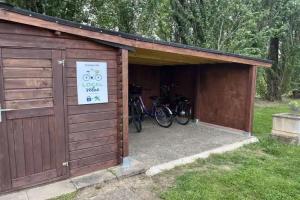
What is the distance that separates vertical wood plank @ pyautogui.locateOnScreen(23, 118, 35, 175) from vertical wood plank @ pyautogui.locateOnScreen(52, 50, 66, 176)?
0.29 metres

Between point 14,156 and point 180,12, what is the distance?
8.31 m

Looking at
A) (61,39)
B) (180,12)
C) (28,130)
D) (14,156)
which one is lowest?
(14,156)

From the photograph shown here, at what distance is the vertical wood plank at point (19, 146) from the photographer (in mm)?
2775

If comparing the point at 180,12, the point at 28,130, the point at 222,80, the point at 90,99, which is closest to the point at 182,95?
the point at 222,80

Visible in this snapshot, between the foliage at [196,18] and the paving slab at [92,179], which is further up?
the foliage at [196,18]

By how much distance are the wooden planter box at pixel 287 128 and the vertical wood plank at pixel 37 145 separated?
484 cm

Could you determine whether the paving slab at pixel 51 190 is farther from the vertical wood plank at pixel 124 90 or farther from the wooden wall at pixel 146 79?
the wooden wall at pixel 146 79

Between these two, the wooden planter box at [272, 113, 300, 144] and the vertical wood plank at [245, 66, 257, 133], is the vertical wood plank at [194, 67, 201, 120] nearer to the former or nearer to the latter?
the vertical wood plank at [245, 66, 257, 133]

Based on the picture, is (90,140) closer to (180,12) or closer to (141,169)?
(141,169)

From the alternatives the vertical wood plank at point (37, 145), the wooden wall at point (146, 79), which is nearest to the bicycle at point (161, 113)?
the wooden wall at point (146, 79)

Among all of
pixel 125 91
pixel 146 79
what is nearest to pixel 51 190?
pixel 125 91

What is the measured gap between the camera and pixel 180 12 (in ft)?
31.1

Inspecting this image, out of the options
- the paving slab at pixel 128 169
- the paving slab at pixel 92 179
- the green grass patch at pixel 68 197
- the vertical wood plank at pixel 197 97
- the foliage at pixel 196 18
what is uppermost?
the foliage at pixel 196 18

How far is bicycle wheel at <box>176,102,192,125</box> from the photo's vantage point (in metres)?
6.83
